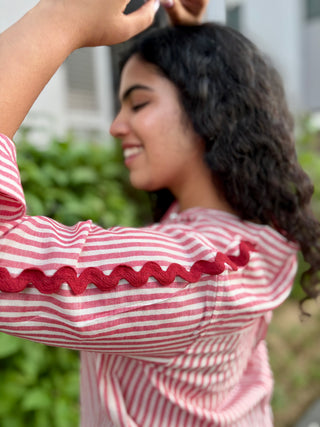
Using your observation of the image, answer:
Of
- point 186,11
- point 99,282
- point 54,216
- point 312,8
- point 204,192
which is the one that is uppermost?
point 186,11

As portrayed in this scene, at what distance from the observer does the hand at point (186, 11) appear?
1104mm

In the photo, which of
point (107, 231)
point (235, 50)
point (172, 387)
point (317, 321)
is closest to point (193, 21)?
point (235, 50)

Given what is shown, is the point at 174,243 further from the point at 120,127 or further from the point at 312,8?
the point at 312,8

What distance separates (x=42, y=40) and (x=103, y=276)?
1.27 feet

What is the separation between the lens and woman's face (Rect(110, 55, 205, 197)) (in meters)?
1.09

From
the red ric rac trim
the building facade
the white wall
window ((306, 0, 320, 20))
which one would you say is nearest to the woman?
the red ric rac trim

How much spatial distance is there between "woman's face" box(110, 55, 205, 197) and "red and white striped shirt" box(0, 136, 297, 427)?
0.40 feet

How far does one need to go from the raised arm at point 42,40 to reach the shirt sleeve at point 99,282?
0.23 ft

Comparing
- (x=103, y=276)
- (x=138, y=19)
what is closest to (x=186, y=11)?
(x=138, y=19)

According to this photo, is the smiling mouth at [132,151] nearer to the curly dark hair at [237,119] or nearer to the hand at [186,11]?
the curly dark hair at [237,119]

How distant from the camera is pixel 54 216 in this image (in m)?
2.07

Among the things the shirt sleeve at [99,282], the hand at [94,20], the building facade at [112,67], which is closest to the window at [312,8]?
the building facade at [112,67]

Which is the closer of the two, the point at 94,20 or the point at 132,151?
the point at 94,20

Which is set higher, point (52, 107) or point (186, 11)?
point (186, 11)
